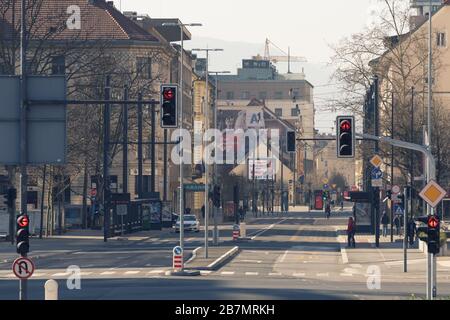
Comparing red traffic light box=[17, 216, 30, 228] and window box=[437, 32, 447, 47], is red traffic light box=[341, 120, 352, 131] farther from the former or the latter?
window box=[437, 32, 447, 47]

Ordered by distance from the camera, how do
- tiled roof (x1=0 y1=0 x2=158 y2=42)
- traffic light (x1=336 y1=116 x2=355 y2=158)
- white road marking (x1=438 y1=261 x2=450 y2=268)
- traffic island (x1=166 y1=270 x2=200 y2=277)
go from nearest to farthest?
traffic light (x1=336 y1=116 x2=355 y2=158) < traffic island (x1=166 y1=270 x2=200 y2=277) < white road marking (x1=438 y1=261 x2=450 y2=268) < tiled roof (x1=0 y1=0 x2=158 y2=42)

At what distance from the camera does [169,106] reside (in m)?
32.0

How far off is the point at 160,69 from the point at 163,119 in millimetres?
74051

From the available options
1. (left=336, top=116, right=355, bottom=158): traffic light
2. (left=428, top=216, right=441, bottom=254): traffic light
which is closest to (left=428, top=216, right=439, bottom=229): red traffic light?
(left=428, top=216, right=441, bottom=254): traffic light

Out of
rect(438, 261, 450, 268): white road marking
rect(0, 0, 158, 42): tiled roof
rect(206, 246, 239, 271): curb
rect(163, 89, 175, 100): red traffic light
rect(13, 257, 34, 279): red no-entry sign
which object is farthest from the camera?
rect(0, 0, 158, 42): tiled roof

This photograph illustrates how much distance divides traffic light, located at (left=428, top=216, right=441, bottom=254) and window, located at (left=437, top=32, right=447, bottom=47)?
73054 mm

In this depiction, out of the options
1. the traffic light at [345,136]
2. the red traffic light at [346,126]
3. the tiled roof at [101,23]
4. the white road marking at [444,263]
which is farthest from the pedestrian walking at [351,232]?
the tiled roof at [101,23]

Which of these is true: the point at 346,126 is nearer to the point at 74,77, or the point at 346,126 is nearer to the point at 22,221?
the point at 22,221

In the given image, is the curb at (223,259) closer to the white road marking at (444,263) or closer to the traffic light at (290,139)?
the traffic light at (290,139)

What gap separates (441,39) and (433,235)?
74.3m

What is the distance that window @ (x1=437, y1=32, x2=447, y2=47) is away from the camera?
102162mm

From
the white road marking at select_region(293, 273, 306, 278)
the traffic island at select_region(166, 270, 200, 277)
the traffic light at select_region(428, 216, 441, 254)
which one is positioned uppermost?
the traffic light at select_region(428, 216, 441, 254)

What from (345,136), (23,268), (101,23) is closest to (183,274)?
(345,136)
